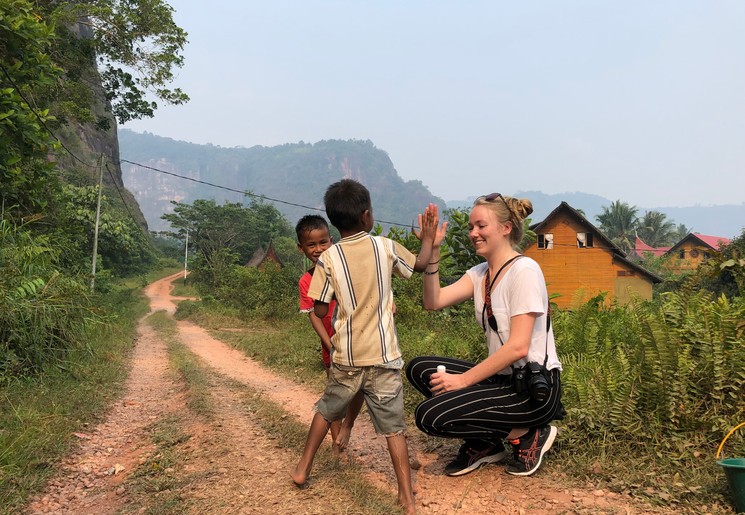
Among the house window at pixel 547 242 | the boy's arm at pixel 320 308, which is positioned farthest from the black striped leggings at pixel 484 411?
the house window at pixel 547 242

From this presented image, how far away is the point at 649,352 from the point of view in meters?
3.53

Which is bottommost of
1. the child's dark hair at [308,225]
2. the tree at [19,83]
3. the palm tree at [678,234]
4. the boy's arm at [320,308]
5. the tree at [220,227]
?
the tree at [220,227]

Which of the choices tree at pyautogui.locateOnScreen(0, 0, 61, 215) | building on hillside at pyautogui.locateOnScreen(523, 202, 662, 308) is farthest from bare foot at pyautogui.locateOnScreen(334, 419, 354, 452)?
building on hillside at pyautogui.locateOnScreen(523, 202, 662, 308)

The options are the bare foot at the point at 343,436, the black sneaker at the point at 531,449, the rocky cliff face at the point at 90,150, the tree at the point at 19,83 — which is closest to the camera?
the black sneaker at the point at 531,449

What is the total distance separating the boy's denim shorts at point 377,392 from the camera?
108 inches

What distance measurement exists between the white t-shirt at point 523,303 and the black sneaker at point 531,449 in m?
0.45

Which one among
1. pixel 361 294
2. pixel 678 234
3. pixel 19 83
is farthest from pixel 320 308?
pixel 678 234

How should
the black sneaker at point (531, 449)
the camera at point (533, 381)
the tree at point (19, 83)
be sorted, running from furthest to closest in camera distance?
the tree at point (19, 83) < the black sneaker at point (531, 449) < the camera at point (533, 381)

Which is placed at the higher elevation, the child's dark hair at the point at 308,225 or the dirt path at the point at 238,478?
the child's dark hair at the point at 308,225

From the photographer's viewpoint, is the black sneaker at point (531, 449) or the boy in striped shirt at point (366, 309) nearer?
the boy in striped shirt at point (366, 309)

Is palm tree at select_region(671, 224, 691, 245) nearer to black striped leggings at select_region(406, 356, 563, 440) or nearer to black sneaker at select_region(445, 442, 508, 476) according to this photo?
black sneaker at select_region(445, 442, 508, 476)

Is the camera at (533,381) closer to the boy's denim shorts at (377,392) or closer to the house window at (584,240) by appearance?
the boy's denim shorts at (377,392)

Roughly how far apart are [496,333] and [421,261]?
0.64m

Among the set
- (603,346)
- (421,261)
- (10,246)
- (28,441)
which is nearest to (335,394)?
(421,261)
